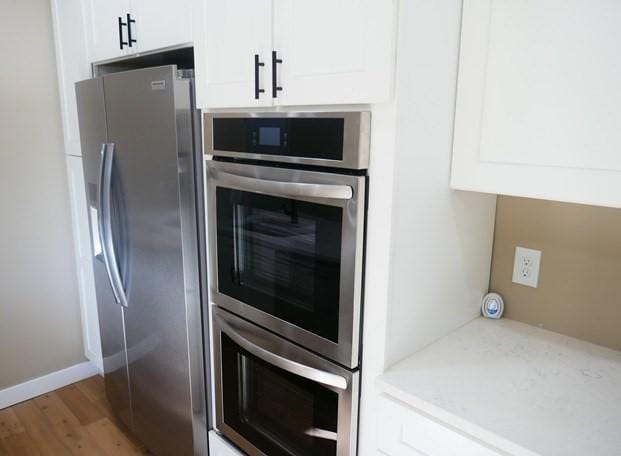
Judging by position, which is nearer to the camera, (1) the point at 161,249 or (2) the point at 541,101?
(2) the point at 541,101

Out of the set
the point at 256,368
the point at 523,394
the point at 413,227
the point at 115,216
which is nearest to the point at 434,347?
the point at 523,394

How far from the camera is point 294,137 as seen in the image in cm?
118

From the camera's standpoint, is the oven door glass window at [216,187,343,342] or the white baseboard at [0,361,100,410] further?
the white baseboard at [0,361,100,410]

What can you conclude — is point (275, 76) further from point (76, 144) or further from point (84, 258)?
point (84, 258)

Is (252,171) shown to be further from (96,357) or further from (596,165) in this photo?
(96,357)

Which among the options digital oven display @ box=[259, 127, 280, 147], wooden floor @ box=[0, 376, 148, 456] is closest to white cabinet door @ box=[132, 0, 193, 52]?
digital oven display @ box=[259, 127, 280, 147]

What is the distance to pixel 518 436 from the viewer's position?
0.91 m

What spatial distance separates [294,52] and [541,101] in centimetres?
62

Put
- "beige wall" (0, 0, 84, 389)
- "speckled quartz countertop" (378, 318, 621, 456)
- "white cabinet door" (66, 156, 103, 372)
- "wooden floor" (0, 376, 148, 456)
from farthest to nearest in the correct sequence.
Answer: "white cabinet door" (66, 156, 103, 372) < "beige wall" (0, 0, 84, 389) < "wooden floor" (0, 376, 148, 456) < "speckled quartz countertop" (378, 318, 621, 456)

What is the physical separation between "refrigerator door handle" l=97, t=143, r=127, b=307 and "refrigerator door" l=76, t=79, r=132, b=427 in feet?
0.09

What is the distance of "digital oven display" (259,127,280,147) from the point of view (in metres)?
1.24

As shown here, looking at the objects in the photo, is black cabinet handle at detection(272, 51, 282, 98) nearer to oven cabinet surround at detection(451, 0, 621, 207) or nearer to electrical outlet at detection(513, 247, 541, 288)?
oven cabinet surround at detection(451, 0, 621, 207)

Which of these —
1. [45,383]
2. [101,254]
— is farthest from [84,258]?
[45,383]

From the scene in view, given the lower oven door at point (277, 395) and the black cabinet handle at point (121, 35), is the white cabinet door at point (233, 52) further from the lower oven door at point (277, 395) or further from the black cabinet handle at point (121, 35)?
the lower oven door at point (277, 395)
